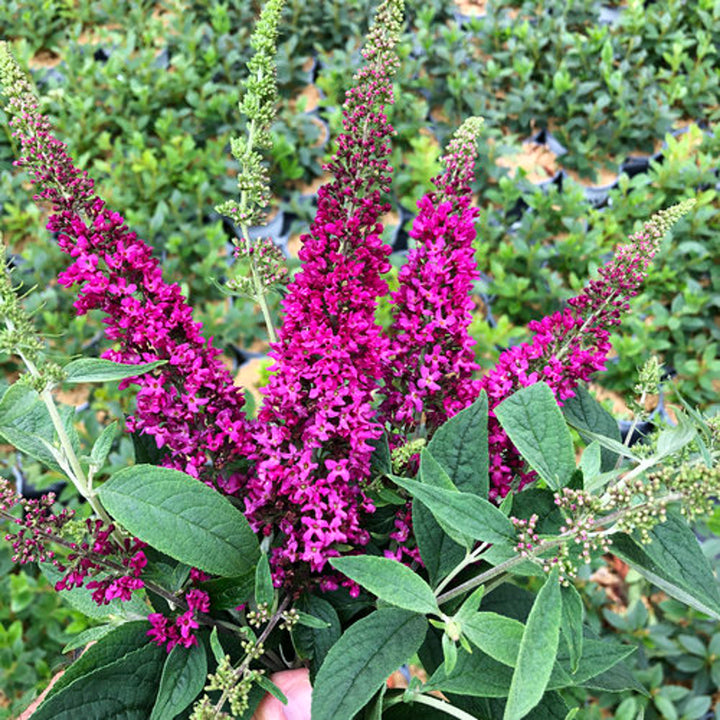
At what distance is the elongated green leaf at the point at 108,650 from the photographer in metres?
0.70

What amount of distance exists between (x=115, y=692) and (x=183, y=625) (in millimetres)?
88

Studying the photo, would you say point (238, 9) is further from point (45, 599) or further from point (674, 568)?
point (674, 568)

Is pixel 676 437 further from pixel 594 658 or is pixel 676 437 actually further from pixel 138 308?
pixel 138 308

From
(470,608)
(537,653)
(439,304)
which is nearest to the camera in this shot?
Answer: (537,653)

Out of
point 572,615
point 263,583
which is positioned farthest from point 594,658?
point 263,583

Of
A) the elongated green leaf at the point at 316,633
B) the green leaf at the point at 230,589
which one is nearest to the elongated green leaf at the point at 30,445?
the green leaf at the point at 230,589

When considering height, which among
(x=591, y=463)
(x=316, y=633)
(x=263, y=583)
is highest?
(x=591, y=463)

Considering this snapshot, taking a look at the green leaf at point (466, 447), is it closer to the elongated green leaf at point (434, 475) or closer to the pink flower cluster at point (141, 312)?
the elongated green leaf at point (434, 475)

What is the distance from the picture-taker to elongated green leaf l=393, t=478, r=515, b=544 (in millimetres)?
640

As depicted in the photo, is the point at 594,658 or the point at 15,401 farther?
the point at 594,658

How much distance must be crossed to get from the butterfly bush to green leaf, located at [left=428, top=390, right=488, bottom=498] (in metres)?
0.05

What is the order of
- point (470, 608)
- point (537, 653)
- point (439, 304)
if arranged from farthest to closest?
point (439, 304) → point (470, 608) → point (537, 653)

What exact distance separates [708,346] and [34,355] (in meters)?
2.36

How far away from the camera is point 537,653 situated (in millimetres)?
579
